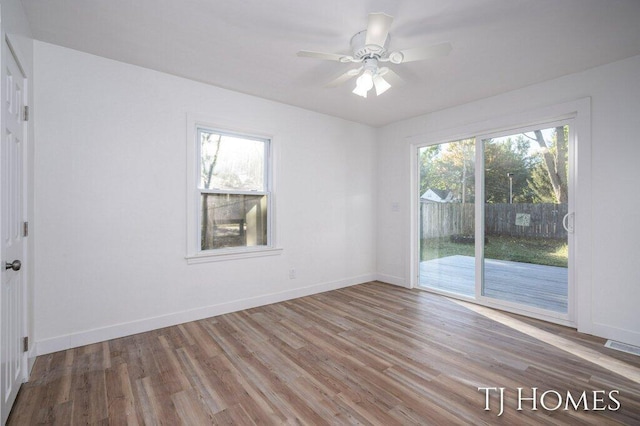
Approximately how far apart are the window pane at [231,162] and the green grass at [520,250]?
286 cm

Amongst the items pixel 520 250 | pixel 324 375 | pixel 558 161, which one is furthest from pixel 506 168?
pixel 324 375

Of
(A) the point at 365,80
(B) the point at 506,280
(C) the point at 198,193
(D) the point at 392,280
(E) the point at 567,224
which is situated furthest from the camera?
(D) the point at 392,280

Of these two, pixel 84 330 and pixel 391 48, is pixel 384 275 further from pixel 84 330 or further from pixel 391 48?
pixel 84 330

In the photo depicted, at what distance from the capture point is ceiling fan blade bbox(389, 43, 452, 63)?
205cm

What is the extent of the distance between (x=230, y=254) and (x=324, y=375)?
1892 mm

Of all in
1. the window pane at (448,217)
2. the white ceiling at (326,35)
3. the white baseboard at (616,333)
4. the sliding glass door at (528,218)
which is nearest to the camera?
the white ceiling at (326,35)

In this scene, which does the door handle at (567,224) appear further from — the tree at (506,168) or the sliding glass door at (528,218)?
the tree at (506,168)

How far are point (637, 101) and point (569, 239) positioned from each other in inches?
56.4

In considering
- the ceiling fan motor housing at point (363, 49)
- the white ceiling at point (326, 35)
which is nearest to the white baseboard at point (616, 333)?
→ the white ceiling at point (326, 35)

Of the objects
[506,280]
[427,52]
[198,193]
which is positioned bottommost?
[506,280]

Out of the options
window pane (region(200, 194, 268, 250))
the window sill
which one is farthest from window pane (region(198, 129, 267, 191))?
the window sill

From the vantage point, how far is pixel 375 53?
2.35 metres

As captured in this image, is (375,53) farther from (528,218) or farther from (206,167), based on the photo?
(528,218)

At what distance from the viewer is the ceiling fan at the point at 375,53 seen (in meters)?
1.96
